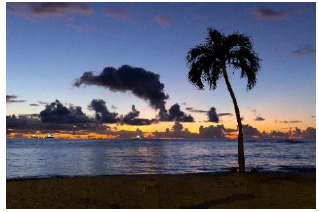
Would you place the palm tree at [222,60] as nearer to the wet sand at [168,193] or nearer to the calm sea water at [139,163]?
the wet sand at [168,193]

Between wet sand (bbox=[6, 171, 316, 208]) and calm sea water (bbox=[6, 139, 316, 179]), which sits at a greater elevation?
wet sand (bbox=[6, 171, 316, 208])

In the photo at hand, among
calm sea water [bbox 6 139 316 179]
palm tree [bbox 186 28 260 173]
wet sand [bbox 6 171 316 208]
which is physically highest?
palm tree [bbox 186 28 260 173]

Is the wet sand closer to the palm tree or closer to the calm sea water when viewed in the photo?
the palm tree

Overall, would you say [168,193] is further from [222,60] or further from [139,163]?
[139,163]

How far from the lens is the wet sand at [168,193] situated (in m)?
12.6

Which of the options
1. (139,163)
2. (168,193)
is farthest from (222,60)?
(139,163)

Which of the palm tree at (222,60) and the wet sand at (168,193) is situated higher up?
→ the palm tree at (222,60)

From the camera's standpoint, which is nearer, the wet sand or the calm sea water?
the wet sand

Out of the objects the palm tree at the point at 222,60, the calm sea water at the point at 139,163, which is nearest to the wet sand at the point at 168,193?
the palm tree at the point at 222,60

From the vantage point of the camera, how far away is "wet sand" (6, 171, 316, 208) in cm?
1255

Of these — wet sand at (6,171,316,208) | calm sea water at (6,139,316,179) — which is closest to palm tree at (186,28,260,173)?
wet sand at (6,171,316,208)

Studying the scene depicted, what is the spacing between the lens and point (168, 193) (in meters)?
15.0

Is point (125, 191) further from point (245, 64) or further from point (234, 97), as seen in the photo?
point (245, 64)
